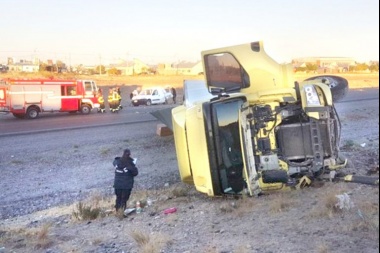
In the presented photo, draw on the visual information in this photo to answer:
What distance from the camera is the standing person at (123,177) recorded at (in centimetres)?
744

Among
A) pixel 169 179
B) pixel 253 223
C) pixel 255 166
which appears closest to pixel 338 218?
pixel 253 223

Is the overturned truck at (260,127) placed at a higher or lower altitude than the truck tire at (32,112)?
higher

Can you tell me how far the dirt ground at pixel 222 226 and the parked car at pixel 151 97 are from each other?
24074 millimetres

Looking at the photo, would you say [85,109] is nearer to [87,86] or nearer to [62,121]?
[87,86]

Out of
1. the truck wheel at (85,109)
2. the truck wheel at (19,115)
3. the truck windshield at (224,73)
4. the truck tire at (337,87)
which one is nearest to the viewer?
the truck windshield at (224,73)

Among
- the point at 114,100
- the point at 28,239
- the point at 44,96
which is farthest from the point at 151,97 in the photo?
the point at 28,239

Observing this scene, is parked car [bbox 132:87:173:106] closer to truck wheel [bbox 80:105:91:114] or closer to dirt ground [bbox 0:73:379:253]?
truck wheel [bbox 80:105:91:114]

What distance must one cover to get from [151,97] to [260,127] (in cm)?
2634

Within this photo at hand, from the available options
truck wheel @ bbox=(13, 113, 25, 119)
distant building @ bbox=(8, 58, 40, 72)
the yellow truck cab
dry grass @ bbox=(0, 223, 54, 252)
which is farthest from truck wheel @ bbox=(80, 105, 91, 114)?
the yellow truck cab

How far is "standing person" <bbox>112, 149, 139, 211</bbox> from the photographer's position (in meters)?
7.44

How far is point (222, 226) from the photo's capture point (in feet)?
18.4

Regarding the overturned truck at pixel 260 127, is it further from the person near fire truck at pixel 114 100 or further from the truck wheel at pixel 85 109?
the truck wheel at pixel 85 109

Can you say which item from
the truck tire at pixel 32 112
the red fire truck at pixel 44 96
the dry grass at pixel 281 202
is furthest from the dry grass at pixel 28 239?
the truck tire at pixel 32 112

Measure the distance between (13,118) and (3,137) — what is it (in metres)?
7.98
